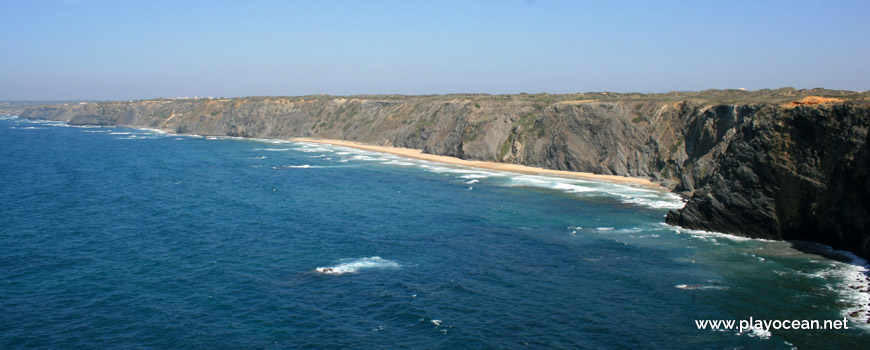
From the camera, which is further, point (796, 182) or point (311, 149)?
point (311, 149)

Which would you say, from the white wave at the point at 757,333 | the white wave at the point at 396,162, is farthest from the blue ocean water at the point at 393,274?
the white wave at the point at 396,162

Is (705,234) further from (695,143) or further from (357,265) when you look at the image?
(695,143)

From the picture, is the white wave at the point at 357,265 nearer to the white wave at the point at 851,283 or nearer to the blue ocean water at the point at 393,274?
the blue ocean water at the point at 393,274

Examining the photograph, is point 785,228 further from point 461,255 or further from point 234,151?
point 234,151

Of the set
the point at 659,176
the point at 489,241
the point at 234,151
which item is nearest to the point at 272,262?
the point at 489,241

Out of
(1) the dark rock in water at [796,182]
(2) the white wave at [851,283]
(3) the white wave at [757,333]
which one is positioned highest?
(1) the dark rock in water at [796,182]

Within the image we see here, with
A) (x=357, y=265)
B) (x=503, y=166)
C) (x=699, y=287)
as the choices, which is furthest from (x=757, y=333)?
(x=503, y=166)
